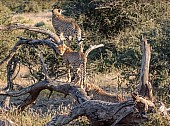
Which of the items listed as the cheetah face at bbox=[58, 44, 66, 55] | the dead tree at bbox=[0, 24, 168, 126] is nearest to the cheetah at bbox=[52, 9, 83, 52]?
the cheetah face at bbox=[58, 44, 66, 55]

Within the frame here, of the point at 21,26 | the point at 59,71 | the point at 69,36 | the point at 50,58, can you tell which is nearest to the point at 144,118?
the point at 21,26

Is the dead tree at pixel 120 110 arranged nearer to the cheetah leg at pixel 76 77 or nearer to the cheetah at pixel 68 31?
the cheetah leg at pixel 76 77

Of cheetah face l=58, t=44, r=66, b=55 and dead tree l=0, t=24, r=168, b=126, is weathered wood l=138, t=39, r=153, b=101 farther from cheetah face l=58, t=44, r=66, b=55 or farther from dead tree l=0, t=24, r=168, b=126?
cheetah face l=58, t=44, r=66, b=55

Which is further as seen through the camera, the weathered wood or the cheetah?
the cheetah

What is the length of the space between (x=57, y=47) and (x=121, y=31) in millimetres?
7622

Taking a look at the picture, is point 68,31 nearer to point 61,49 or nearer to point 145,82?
point 61,49

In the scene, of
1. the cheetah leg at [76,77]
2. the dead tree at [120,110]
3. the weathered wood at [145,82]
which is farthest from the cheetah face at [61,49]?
the weathered wood at [145,82]

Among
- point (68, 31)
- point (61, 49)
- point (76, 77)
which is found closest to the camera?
point (76, 77)

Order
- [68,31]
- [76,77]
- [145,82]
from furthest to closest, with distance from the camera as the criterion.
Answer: [68,31] < [76,77] < [145,82]

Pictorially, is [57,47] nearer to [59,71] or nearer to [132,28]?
[59,71]

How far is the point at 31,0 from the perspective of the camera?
34281 mm

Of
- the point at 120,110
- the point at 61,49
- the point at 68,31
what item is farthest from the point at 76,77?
the point at 120,110

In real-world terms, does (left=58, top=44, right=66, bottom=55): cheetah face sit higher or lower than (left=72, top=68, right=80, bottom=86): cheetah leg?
higher

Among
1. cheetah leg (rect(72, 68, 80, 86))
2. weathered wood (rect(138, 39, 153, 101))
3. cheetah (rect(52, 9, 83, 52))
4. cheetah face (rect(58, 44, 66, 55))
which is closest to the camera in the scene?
weathered wood (rect(138, 39, 153, 101))
